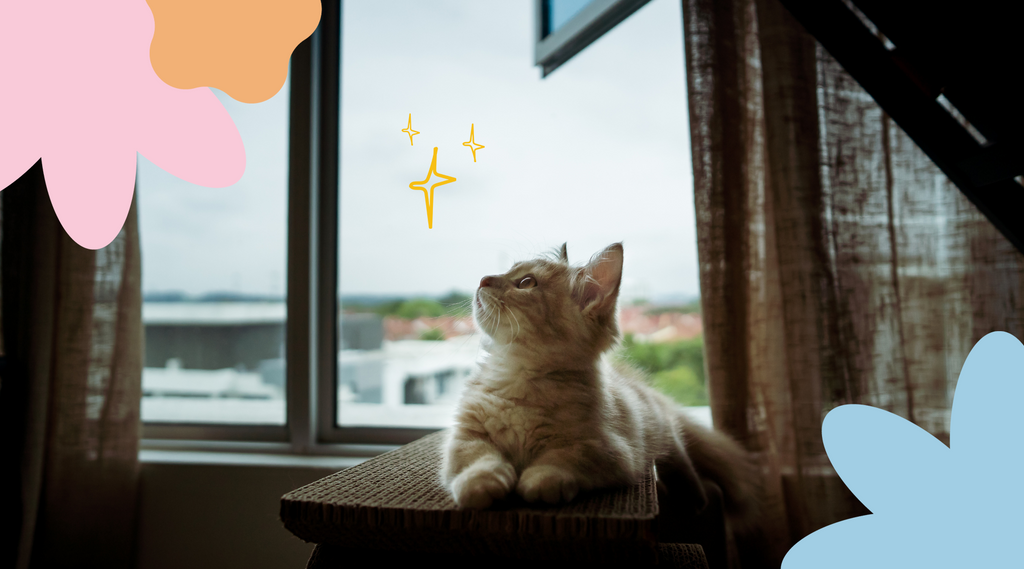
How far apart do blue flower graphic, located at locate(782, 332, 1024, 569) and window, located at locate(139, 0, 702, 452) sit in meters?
0.64

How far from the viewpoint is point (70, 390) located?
1.52 metres

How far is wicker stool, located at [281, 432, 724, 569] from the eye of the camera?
2.00 ft

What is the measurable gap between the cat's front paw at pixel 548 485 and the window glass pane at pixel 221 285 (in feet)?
4.32

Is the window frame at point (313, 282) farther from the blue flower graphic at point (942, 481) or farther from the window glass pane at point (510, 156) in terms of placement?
the blue flower graphic at point (942, 481)

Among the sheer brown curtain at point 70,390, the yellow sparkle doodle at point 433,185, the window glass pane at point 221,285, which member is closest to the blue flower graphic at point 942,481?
the yellow sparkle doodle at point 433,185

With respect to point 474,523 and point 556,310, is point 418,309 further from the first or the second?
point 474,523

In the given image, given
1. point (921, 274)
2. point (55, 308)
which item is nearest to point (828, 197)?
point (921, 274)

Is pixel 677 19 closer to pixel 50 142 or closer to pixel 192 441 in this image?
pixel 50 142

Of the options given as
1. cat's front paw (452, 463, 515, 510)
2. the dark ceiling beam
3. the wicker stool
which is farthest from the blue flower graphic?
cat's front paw (452, 463, 515, 510)

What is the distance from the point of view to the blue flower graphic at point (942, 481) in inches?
32.2

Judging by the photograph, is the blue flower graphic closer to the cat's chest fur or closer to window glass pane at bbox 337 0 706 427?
the cat's chest fur

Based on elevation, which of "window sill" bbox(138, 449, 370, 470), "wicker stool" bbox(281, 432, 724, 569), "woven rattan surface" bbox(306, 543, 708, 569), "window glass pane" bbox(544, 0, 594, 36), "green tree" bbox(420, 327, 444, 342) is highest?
"window glass pane" bbox(544, 0, 594, 36)

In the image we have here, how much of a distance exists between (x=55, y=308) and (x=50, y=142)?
46 centimetres

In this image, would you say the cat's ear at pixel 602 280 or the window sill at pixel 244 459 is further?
the window sill at pixel 244 459
